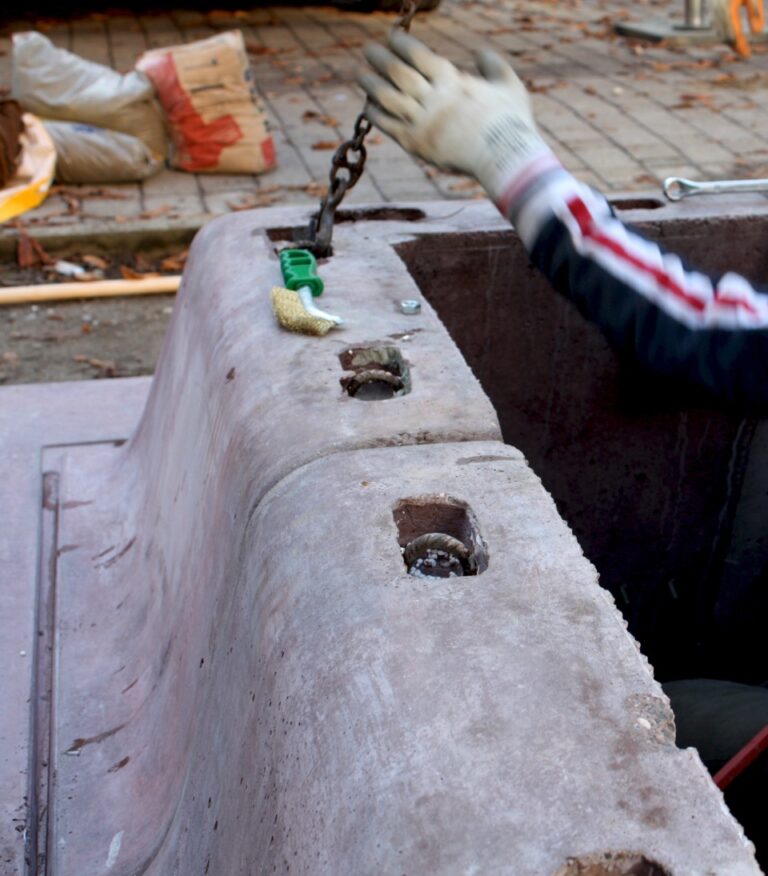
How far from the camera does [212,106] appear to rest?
221 inches

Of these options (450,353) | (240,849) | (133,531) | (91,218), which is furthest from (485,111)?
(91,218)

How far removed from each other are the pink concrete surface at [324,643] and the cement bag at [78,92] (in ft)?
11.4

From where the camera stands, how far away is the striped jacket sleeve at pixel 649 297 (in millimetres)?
1396

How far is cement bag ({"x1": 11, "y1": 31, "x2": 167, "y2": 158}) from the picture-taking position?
5590mm

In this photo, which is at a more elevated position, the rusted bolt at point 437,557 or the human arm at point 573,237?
the human arm at point 573,237

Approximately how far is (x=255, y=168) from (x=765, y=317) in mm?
4688

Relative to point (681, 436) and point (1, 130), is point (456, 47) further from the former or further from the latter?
point (681, 436)

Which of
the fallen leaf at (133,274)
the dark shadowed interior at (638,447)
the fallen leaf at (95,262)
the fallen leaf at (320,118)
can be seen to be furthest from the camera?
the fallen leaf at (320,118)

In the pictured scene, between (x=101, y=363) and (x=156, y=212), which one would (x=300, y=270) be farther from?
(x=156, y=212)

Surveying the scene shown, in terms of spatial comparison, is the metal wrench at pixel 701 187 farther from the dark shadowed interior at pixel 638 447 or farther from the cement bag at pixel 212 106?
the cement bag at pixel 212 106

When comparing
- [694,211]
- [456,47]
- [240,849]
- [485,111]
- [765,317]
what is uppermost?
[485,111]

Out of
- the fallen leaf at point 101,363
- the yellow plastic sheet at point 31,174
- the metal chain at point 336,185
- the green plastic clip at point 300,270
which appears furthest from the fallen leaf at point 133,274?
the green plastic clip at point 300,270

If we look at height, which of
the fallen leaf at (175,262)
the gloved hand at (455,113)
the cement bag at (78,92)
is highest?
the gloved hand at (455,113)

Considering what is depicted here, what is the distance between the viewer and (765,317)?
139 cm
